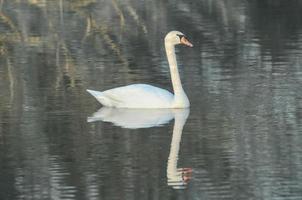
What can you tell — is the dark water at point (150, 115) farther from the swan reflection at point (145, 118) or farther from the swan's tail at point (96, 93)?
the swan's tail at point (96, 93)

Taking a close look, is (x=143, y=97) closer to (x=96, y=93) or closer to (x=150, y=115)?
(x=150, y=115)

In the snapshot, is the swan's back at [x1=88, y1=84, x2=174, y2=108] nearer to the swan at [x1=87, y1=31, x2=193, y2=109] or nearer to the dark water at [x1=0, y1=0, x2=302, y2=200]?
the swan at [x1=87, y1=31, x2=193, y2=109]

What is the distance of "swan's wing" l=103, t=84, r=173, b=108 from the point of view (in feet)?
45.8

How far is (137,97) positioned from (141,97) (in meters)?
0.06

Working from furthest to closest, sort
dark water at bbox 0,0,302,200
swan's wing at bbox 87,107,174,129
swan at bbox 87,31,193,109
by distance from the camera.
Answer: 1. swan at bbox 87,31,193,109
2. swan's wing at bbox 87,107,174,129
3. dark water at bbox 0,0,302,200

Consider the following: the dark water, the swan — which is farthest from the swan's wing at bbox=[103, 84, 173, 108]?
the dark water

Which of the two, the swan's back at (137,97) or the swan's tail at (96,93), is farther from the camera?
the swan's tail at (96,93)

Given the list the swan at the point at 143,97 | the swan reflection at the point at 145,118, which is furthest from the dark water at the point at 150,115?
the swan at the point at 143,97

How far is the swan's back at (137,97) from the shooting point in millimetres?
13961

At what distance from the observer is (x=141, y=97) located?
14.0 metres

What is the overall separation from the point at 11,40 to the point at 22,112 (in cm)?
848

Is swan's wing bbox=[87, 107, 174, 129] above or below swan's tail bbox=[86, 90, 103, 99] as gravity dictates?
below

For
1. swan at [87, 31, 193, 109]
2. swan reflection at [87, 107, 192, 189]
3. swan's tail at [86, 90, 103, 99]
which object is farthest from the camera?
swan's tail at [86, 90, 103, 99]

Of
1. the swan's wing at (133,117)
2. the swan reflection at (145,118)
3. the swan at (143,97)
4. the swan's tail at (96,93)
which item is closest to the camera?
the swan reflection at (145,118)
